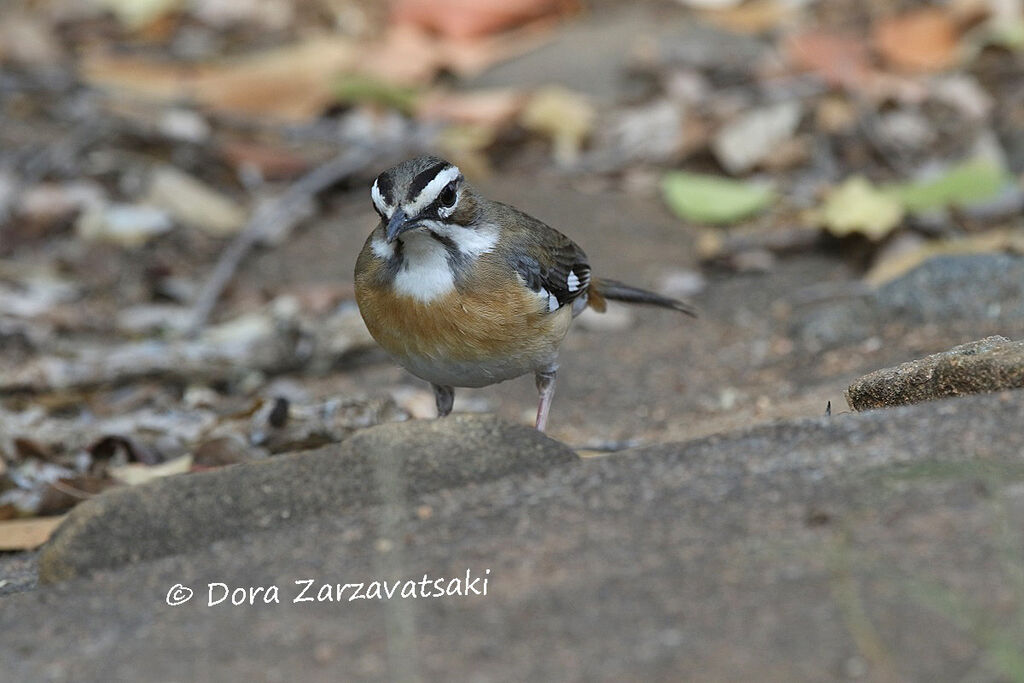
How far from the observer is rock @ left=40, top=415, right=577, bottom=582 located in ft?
12.0

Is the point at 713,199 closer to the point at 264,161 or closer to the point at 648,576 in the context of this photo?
the point at 264,161

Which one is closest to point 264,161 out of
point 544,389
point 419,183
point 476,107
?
point 476,107

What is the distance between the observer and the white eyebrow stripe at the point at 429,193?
Result: 4727 mm

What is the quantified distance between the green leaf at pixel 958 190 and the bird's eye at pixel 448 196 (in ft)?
13.8

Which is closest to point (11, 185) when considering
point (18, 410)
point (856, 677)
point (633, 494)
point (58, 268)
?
point (58, 268)

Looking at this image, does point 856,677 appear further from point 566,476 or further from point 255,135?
point 255,135

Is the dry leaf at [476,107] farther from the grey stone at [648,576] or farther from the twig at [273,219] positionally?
the grey stone at [648,576]

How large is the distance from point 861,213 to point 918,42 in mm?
3372

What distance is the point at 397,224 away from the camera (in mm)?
4641

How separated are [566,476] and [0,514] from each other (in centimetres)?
275

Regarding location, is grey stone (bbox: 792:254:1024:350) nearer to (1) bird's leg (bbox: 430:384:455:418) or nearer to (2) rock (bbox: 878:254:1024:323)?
(2) rock (bbox: 878:254:1024:323)

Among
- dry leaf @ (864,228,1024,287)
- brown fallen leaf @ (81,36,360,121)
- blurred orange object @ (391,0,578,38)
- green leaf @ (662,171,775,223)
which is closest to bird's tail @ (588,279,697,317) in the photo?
dry leaf @ (864,228,1024,287)

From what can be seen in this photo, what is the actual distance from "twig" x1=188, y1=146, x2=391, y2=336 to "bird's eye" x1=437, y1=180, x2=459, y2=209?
130 inches

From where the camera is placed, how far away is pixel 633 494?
136 inches
